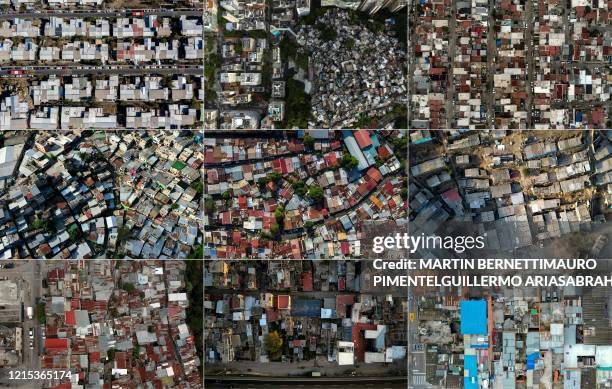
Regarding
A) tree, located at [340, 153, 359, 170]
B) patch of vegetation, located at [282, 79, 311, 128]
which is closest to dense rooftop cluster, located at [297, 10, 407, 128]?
patch of vegetation, located at [282, 79, 311, 128]

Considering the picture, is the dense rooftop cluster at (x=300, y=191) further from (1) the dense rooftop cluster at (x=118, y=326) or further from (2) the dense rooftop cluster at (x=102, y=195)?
(1) the dense rooftop cluster at (x=118, y=326)

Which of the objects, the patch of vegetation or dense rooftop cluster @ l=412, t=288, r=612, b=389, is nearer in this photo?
dense rooftop cluster @ l=412, t=288, r=612, b=389

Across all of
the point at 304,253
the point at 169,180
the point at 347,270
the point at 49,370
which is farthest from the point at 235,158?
the point at 49,370

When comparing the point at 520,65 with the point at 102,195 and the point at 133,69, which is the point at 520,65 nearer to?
the point at 133,69

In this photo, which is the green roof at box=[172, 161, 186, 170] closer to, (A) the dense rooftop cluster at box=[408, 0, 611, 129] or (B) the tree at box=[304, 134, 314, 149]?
(B) the tree at box=[304, 134, 314, 149]

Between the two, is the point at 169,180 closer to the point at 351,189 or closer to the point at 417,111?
the point at 351,189

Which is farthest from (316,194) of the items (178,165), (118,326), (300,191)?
(118,326)

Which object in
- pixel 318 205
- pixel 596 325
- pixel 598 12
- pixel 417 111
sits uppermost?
pixel 598 12
